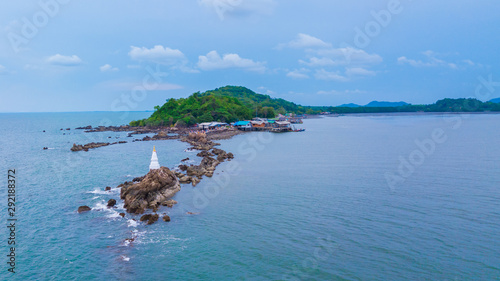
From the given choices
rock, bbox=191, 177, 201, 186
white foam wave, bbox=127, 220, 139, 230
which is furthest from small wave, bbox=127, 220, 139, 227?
→ rock, bbox=191, 177, 201, 186

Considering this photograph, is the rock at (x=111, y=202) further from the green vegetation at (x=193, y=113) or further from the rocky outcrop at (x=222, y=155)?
the green vegetation at (x=193, y=113)

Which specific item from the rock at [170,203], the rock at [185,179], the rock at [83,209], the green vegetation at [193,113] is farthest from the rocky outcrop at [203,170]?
the green vegetation at [193,113]

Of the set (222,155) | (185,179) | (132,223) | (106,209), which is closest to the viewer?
(132,223)

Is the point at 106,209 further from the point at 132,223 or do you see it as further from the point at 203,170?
the point at 203,170

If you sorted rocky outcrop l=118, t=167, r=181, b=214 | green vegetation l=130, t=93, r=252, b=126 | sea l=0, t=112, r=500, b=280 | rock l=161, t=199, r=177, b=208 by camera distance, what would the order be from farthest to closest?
green vegetation l=130, t=93, r=252, b=126 → rock l=161, t=199, r=177, b=208 → rocky outcrop l=118, t=167, r=181, b=214 → sea l=0, t=112, r=500, b=280

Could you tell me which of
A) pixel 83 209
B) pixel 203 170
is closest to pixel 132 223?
pixel 83 209

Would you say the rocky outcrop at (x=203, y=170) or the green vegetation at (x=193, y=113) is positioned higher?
the green vegetation at (x=193, y=113)

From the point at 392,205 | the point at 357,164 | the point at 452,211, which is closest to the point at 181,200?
the point at 392,205

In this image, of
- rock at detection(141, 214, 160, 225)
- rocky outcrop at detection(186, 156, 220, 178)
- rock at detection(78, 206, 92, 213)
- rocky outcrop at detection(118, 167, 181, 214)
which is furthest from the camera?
rocky outcrop at detection(186, 156, 220, 178)

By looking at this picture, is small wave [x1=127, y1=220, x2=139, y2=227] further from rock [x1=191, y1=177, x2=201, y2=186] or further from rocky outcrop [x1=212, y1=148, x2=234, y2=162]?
rocky outcrop [x1=212, y1=148, x2=234, y2=162]
